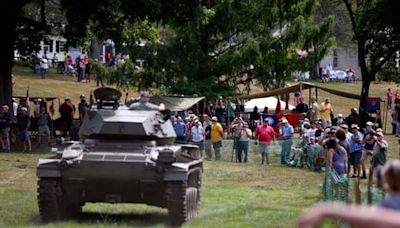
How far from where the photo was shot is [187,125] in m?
31.2

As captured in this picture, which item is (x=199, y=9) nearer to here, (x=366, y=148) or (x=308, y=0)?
(x=366, y=148)

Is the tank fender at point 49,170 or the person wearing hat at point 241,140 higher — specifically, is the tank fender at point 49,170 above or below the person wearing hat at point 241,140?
below

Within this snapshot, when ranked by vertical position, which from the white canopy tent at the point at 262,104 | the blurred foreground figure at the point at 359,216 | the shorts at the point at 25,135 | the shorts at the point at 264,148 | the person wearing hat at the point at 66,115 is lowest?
the blurred foreground figure at the point at 359,216

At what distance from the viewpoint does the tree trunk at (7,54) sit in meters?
32.7

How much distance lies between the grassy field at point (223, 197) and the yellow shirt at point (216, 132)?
0.80 meters

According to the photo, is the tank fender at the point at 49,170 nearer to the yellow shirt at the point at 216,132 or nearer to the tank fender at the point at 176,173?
the tank fender at the point at 176,173

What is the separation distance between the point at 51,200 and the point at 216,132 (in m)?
14.3

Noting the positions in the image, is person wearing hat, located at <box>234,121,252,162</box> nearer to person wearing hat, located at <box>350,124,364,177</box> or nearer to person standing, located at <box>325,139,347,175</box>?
person wearing hat, located at <box>350,124,364,177</box>

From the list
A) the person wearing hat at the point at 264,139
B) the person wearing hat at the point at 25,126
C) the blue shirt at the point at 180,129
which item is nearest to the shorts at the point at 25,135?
the person wearing hat at the point at 25,126

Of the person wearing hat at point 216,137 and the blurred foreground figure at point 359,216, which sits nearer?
the blurred foreground figure at point 359,216

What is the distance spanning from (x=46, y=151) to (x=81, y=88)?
73.8 feet

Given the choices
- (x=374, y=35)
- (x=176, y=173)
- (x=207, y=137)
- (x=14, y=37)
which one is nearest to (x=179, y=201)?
(x=176, y=173)

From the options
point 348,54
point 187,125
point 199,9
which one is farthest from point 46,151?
point 348,54

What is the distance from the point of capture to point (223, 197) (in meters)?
21.1
